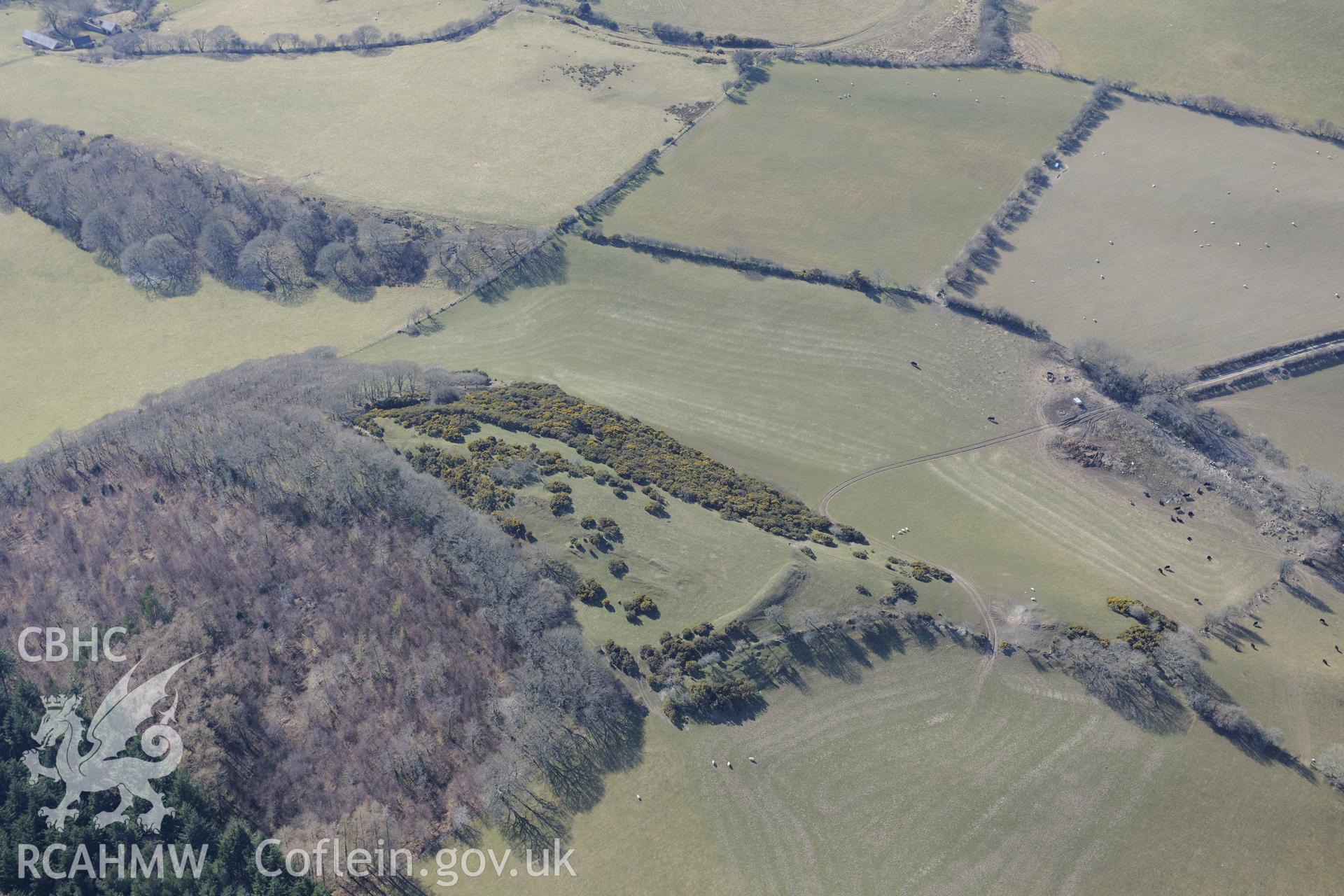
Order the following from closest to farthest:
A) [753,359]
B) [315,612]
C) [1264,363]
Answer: [315,612]
[1264,363]
[753,359]

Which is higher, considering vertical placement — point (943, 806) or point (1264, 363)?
point (1264, 363)

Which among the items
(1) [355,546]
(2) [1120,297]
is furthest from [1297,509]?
(1) [355,546]

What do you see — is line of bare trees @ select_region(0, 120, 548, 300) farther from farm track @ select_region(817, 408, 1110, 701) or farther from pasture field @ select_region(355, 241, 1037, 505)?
farm track @ select_region(817, 408, 1110, 701)

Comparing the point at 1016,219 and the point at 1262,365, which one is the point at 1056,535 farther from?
the point at 1016,219

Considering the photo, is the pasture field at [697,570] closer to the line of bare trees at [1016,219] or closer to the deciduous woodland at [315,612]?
the deciduous woodland at [315,612]

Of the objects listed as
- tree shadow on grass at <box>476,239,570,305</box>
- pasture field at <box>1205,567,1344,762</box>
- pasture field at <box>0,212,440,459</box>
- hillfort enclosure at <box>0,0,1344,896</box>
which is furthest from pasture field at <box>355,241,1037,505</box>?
pasture field at <box>1205,567,1344,762</box>

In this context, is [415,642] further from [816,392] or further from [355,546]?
[816,392]

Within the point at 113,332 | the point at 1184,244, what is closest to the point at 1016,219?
the point at 1184,244
